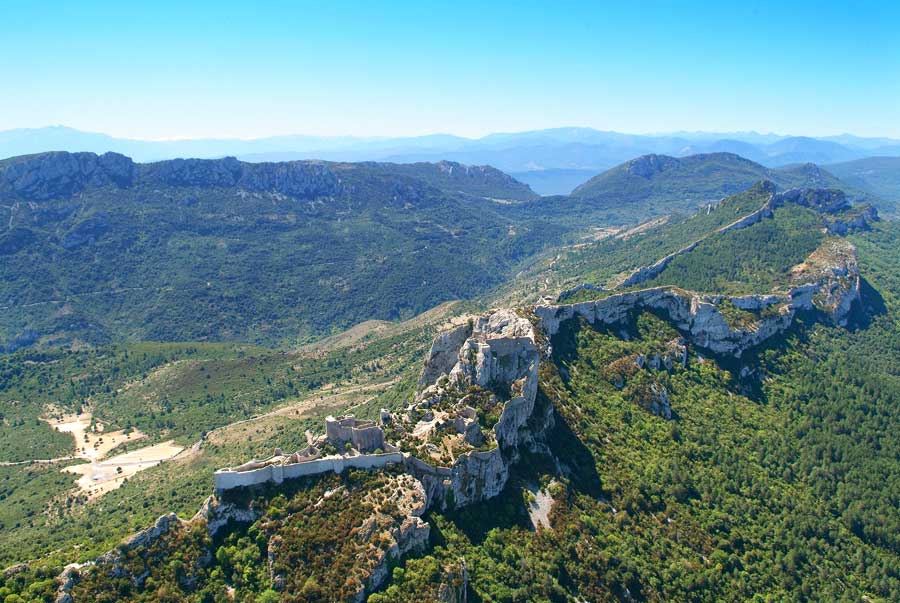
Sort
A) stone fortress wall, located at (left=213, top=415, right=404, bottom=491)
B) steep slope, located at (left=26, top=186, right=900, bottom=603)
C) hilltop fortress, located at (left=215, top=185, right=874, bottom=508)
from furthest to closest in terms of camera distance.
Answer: hilltop fortress, located at (left=215, top=185, right=874, bottom=508)
stone fortress wall, located at (left=213, top=415, right=404, bottom=491)
steep slope, located at (left=26, top=186, right=900, bottom=603)

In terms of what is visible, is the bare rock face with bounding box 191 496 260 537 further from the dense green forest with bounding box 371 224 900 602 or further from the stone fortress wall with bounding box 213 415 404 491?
the dense green forest with bounding box 371 224 900 602

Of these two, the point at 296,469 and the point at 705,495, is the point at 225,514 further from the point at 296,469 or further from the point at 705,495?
the point at 705,495

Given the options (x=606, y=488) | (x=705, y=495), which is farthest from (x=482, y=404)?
(x=705, y=495)

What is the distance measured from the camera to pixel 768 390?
114 meters

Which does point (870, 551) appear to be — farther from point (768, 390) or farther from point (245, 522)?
point (245, 522)

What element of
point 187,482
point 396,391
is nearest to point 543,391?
point 396,391

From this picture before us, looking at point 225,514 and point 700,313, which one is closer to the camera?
point 225,514

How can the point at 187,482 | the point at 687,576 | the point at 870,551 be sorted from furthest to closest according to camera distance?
the point at 187,482
the point at 870,551
the point at 687,576

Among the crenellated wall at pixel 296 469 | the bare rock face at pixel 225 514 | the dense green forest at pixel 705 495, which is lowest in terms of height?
the dense green forest at pixel 705 495

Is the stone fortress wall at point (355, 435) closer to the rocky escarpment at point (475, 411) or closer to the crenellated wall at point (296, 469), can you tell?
the crenellated wall at point (296, 469)

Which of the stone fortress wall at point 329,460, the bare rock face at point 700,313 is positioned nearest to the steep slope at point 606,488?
the bare rock face at point 700,313

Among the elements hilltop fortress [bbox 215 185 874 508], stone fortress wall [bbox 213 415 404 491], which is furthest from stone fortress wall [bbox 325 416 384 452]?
hilltop fortress [bbox 215 185 874 508]

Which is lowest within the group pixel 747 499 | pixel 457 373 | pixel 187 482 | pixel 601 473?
pixel 187 482

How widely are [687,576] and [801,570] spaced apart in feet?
61.6
